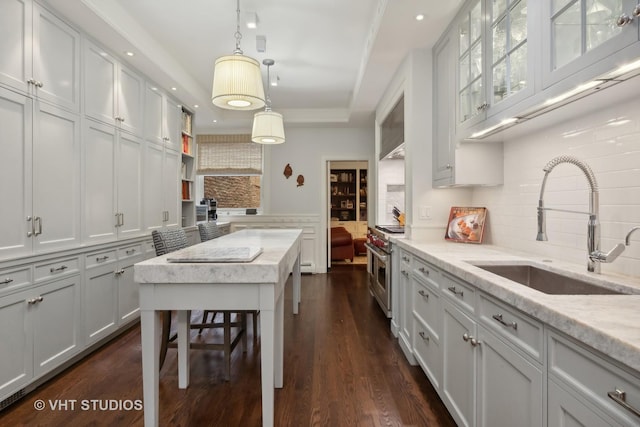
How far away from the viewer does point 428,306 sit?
2.20 metres

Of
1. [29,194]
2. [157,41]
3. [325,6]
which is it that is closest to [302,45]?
[325,6]

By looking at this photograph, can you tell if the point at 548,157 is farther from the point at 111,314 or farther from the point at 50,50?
the point at 111,314

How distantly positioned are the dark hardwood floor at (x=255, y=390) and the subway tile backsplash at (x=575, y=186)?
3.82 ft

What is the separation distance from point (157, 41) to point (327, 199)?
3756mm

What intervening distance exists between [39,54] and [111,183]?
43.8 inches

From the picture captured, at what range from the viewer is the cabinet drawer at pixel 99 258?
9.04 ft

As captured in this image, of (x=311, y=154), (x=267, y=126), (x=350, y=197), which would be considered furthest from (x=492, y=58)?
(x=350, y=197)

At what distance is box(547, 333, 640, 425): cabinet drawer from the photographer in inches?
28.7

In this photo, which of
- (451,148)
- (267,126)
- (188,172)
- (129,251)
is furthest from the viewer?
(188,172)

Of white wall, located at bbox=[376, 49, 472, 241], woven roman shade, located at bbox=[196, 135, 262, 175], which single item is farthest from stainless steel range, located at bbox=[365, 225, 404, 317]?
woven roman shade, located at bbox=[196, 135, 262, 175]

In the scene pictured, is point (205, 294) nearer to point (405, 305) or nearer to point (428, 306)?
point (428, 306)

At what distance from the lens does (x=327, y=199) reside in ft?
21.2

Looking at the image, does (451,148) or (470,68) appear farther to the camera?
(451,148)

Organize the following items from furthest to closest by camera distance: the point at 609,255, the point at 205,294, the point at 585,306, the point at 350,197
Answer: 1. the point at 350,197
2. the point at 205,294
3. the point at 609,255
4. the point at 585,306
